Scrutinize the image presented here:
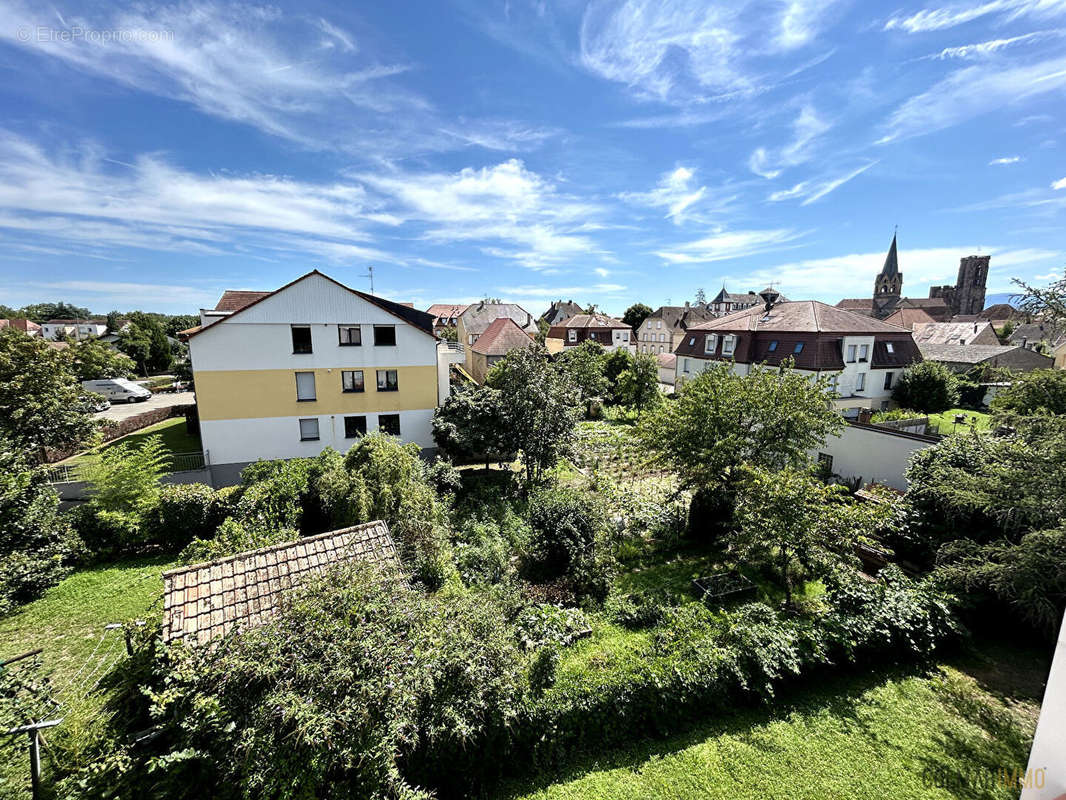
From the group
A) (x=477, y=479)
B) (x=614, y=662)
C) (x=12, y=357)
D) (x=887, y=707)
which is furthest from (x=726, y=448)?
(x=12, y=357)

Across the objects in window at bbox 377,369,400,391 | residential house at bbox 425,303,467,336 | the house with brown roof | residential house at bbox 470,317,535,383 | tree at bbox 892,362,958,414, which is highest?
residential house at bbox 425,303,467,336

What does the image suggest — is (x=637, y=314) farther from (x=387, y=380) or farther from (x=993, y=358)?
(x=387, y=380)

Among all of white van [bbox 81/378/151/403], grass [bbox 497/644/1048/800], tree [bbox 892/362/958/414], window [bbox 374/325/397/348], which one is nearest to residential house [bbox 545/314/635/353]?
tree [bbox 892/362/958/414]

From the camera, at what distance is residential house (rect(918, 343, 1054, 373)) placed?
37.3 metres

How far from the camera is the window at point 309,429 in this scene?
2091cm

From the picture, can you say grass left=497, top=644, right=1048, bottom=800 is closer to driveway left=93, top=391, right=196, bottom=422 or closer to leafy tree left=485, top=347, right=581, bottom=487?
leafy tree left=485, top=347, right=581, bottom=487

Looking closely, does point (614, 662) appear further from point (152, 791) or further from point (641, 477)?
point (641, 477)

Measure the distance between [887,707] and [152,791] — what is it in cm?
1185

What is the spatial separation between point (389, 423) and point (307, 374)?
4457 millimetres

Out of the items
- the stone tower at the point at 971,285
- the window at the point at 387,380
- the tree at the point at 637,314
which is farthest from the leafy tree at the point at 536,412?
the stone tower at the point at 971,285

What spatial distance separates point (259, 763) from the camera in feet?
16.5

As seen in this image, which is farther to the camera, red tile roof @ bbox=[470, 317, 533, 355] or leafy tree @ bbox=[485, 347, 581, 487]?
red tile roof @ bbox=[470, 317, 533, 355]

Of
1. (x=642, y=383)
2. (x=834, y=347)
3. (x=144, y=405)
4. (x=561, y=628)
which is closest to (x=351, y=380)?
(x=561, y=628)

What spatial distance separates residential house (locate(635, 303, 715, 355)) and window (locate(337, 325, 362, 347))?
48841mm
